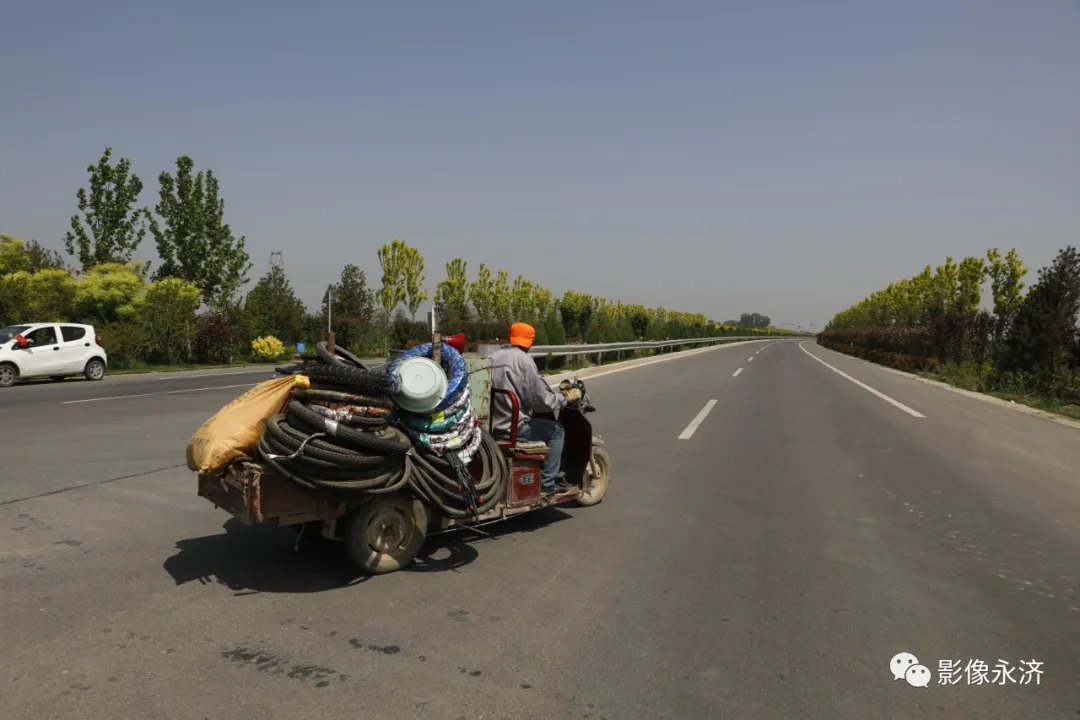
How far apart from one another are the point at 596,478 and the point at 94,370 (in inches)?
796

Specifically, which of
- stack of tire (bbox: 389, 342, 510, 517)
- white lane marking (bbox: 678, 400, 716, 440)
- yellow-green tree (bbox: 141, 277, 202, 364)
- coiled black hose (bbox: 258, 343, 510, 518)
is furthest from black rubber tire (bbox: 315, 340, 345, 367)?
yellow-green tree (bbox: 141, 277, 202, 364)

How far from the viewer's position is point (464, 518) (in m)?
5.39

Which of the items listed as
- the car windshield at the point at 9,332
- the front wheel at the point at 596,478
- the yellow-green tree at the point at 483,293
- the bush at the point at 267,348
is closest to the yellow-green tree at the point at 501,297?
the yellow-green tree at the point at 483,293

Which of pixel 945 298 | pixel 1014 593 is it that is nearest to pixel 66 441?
pixel 1014 593

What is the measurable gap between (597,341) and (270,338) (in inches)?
597

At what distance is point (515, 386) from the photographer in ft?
20.3

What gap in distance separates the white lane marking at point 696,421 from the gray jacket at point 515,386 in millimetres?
5745

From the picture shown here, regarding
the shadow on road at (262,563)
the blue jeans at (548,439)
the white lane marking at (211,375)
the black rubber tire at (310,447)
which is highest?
the black rubber tire at (310,447)

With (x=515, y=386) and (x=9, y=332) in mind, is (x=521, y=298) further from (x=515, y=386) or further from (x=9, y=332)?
(x=515, y=386)

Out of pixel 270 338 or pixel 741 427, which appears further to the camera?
pixel 270 338

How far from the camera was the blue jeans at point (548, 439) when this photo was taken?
6.37 m

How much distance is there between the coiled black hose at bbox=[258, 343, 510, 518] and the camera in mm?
4461

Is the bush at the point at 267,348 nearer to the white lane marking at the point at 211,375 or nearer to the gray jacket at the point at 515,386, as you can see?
the white lane marking at the point at 211,375

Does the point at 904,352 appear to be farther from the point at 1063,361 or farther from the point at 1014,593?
the point at 1014,593
